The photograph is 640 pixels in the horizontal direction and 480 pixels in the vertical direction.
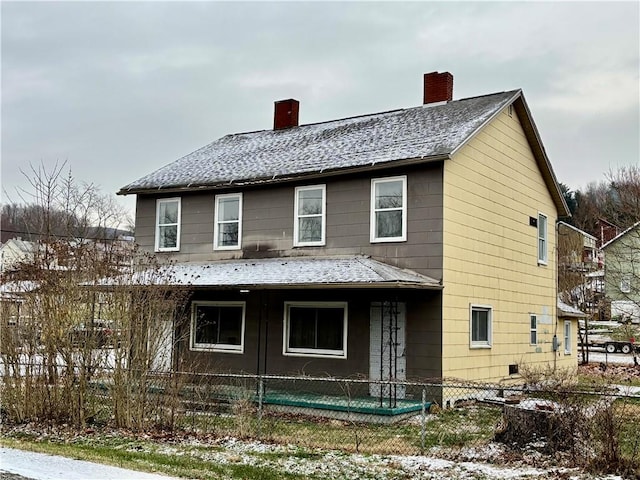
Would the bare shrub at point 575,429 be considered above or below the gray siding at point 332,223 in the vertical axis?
below

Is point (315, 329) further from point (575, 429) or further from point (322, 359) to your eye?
point (575, 429)

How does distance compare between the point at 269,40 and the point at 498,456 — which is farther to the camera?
the point at 269,40

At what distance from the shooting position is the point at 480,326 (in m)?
16.9

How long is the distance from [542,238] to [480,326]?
5615 millimetres

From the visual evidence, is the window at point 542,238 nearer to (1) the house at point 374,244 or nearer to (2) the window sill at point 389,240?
(1) the house at point 374,244

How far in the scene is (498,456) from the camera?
899 centimetres

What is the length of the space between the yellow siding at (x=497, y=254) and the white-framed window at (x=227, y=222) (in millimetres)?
6183

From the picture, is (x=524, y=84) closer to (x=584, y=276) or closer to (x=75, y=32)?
(x=75, y=32)

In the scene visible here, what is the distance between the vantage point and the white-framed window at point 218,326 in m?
17.9

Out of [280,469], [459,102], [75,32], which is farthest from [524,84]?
[280,469]

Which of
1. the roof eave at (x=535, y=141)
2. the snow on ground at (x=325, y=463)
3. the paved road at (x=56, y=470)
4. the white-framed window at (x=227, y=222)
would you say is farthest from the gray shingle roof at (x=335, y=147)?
the paved road at (x=56, y=470)

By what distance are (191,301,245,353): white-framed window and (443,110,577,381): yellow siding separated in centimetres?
575

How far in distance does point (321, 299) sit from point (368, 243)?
180 centimetres

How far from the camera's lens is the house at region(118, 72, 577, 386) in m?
15.3
